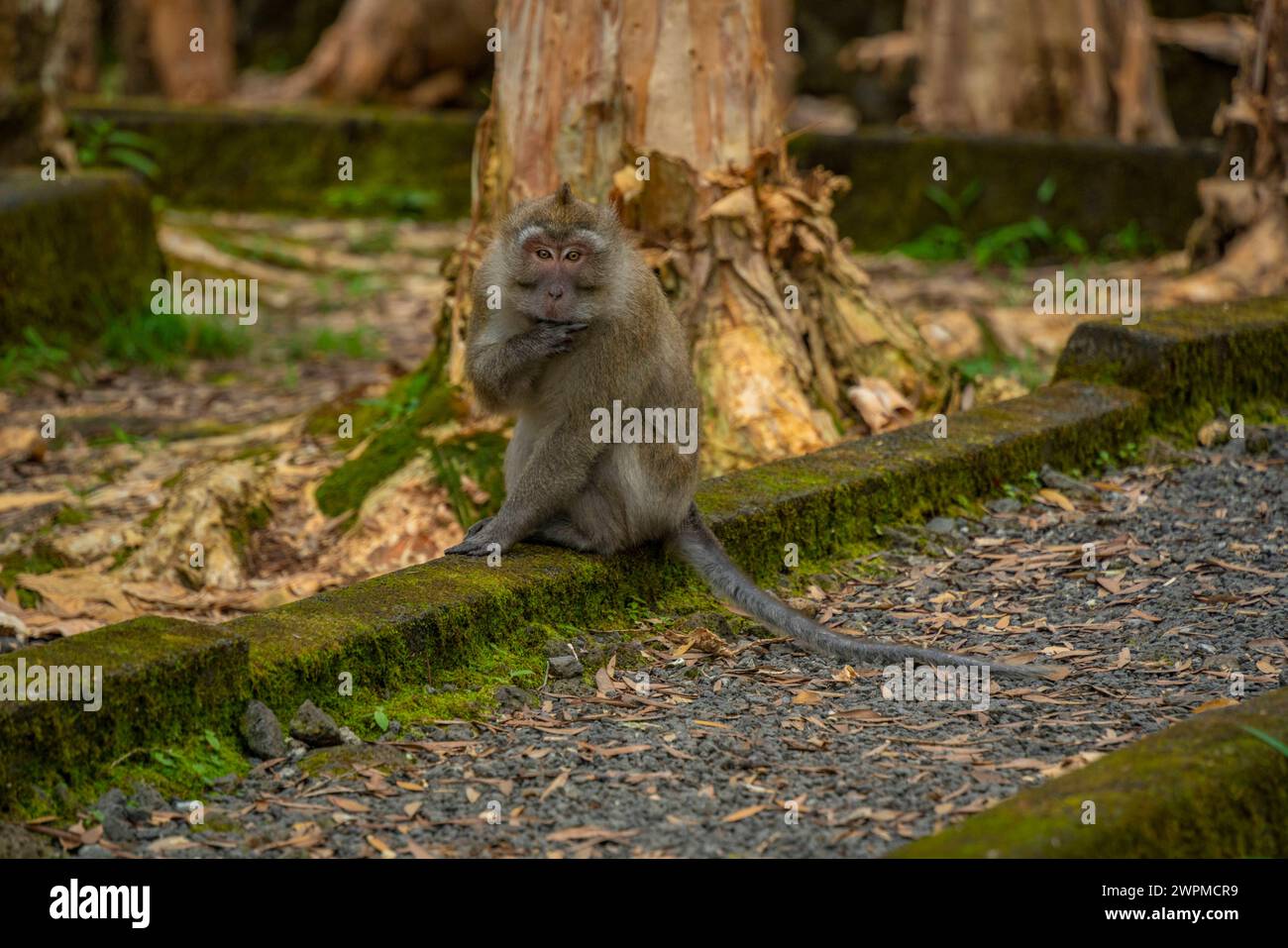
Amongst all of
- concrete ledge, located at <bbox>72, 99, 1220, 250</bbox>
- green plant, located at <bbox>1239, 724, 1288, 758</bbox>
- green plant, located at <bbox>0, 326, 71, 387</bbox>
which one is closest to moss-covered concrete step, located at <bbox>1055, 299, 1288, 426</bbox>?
green plant, located at <bbox>1239, 724, 1288, 758</bbox>

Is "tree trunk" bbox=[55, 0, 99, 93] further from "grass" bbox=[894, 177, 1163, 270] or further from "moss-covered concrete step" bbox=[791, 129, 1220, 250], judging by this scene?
"grass" bbox=[894, 177, 1163, 270]

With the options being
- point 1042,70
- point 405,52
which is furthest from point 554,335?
point 405,52

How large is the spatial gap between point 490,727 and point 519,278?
1440 millimetres

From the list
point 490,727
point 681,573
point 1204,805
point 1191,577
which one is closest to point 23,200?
point 681,573

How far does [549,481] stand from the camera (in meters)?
4.88

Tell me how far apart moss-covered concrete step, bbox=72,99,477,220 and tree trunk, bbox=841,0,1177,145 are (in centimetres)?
402

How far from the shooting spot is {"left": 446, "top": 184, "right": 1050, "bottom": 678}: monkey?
4812 millimetres

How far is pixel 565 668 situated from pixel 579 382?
37.3 inches

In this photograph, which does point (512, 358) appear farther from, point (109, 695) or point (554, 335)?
point (109, 695)

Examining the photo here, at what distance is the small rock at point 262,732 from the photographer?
151 inches

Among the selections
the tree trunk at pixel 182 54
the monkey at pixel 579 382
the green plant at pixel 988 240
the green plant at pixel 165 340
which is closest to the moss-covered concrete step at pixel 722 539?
the monkey at pixel 579 382

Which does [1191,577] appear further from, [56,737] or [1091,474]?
[56,737]

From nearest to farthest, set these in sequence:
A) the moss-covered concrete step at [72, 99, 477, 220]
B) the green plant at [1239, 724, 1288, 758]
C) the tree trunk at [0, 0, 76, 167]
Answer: the green plant at [1239, 724, 1288, 758]
the tree trunk at [0, 0, 76, 167]
the moss-covered concrete step at [72, 99, 477, 220]

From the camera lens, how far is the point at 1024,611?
→ 486 cm
